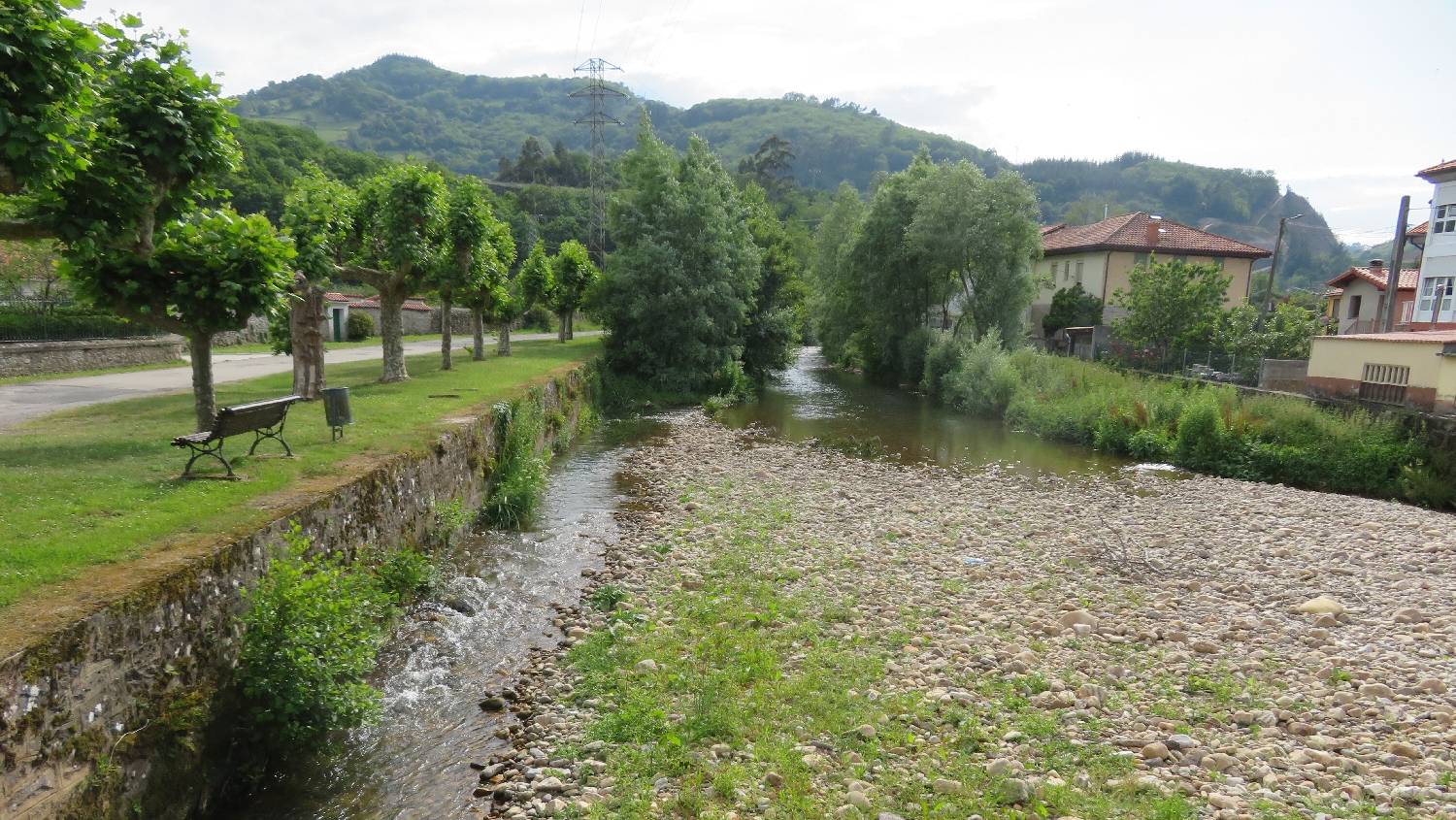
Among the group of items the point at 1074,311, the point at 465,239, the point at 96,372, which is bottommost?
the point at 96,372

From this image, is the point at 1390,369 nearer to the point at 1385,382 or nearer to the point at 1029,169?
the point at 1385,382

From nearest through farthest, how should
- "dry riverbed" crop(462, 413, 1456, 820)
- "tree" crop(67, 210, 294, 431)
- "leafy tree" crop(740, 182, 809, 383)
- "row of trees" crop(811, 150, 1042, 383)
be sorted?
"dry riverbed" crop(462, 413, 1456, 820) → "tree" crop(67, 210, 294, 431) → "row of trees" crop(811, 150, 1042, 383) → "leafy tree" crop(740, 182, 809, 383)

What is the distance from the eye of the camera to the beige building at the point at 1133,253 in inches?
1848

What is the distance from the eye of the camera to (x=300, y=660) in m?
6.26

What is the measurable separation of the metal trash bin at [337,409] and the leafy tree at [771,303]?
27.1 m

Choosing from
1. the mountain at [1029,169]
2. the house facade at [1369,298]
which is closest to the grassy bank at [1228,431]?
the house facade at [1369,298]

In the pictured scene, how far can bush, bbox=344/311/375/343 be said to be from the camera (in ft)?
143

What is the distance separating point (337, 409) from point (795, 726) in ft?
28.6

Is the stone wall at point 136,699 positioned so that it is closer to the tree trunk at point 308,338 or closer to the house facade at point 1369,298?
the tree trunk at point 308,338

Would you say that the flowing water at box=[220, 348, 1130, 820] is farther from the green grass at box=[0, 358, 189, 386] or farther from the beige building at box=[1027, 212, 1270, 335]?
the beige building at box=[1027, 212, 1270, 335]

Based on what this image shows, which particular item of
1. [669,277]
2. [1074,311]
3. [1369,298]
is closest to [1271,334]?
[1074,311]

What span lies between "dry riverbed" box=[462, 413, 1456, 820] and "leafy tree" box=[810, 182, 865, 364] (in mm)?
29403

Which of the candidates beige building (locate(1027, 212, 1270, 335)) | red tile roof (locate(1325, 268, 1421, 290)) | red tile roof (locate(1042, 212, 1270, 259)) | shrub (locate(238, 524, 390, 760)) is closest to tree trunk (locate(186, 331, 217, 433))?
shrub (locate(238, 524, 390, 760))

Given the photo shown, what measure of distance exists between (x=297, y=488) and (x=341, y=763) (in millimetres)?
3421
